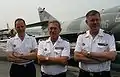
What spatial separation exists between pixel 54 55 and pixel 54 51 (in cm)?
6

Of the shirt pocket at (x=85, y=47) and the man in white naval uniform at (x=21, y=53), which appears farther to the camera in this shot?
the man in white naval uniform at (x=21, y=53)

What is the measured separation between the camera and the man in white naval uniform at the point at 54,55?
145 inches

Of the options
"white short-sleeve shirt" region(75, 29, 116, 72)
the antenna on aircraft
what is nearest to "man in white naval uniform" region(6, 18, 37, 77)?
"white short-sleeve shirt" region(75, 29, 116, 72)

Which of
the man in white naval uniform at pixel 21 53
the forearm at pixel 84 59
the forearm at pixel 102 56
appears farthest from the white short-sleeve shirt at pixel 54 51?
the forearm at pixel 102 56

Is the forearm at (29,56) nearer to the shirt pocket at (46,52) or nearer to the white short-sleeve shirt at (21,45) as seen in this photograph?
the white short-sleeve shirt at (21,45)

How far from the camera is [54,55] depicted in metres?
3.74

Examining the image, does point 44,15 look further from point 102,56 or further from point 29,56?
point 102,56

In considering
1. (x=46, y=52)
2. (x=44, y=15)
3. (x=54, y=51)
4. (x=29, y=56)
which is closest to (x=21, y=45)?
(x=29, y=56)

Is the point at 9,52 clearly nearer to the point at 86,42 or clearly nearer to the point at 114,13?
the point at 86,42

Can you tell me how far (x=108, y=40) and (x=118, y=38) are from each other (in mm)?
8136

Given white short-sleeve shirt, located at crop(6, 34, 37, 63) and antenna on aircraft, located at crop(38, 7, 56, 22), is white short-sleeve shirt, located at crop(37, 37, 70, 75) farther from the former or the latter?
antenna on aircraft, located at crop(38, 7, 56, 22)

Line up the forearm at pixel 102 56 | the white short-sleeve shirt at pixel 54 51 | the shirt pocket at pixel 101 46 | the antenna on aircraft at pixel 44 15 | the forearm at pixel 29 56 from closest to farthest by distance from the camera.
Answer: the forearm at pixel 102 56 → the shirt pocket at pixel 101 46 → the white short-sleeve shirt at pixel 54 51 → the forearm at pixel 29 56 → the antenna on aircraft at pixel 44 15

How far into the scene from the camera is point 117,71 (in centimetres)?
897

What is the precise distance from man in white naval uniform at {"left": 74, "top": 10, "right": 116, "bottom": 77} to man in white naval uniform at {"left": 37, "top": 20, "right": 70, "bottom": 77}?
24cm
